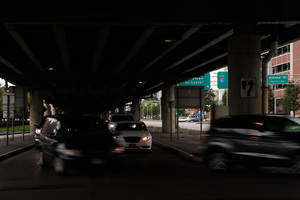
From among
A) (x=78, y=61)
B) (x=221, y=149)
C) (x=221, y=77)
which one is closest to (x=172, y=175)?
(x=221, y=149)

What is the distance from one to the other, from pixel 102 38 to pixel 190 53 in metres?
7.11

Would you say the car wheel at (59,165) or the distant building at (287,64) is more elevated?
the distant building at (287,64)

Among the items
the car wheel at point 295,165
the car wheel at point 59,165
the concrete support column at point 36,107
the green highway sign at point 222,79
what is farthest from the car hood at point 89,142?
the concrete support column at point 36,107

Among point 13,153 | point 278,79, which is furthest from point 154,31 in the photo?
point 278,79

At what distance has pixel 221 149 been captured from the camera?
1142 cm

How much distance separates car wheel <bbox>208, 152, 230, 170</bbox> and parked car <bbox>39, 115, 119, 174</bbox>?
114 inches

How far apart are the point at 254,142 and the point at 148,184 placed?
3.23m

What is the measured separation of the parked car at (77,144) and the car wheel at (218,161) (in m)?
2.90

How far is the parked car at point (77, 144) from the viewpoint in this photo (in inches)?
405

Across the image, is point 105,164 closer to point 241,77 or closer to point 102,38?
point 241,77

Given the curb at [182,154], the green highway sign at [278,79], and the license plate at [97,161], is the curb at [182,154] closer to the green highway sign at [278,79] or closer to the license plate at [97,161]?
the license plate at [97,161]

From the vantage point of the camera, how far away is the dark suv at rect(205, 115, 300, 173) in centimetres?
1007

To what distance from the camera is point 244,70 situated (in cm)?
1566

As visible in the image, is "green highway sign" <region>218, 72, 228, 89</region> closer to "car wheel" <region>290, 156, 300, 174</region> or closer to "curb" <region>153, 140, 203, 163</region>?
"curb" <region>153, 140, 203, 163</region>
